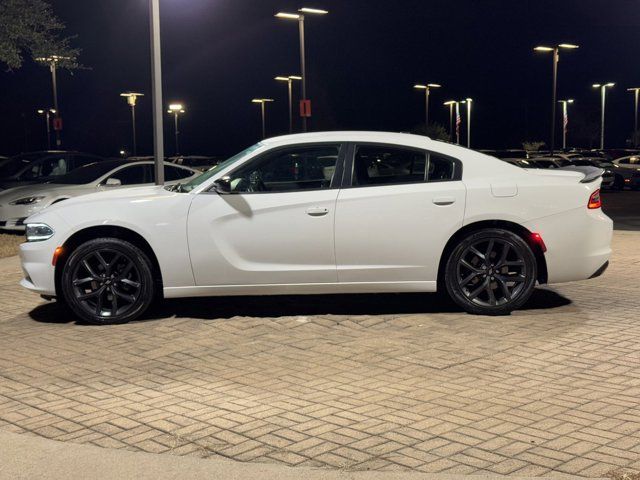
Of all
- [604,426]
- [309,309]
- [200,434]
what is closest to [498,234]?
[309,309]

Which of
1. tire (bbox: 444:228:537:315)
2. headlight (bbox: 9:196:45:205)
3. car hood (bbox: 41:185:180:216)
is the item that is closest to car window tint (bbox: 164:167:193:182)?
headlight (bbox: 9:196:45:205)

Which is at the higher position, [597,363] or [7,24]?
[7,24]

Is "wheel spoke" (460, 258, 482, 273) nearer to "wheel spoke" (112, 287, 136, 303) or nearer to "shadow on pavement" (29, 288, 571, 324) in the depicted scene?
"shadow on pavement" (29, 288, 571, 324)

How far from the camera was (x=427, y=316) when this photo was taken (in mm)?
8336

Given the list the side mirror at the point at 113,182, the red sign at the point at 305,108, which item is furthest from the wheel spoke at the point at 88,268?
the red sign at the point at 305,108

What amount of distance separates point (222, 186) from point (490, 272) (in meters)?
2.50

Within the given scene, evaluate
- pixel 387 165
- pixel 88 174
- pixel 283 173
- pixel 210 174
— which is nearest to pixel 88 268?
pixel 210 174

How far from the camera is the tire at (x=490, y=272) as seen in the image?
8266 mm

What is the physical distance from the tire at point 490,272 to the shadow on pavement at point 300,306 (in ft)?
0.99

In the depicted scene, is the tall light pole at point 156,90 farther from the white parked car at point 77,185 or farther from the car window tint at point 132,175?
the car window tint at point 132,175

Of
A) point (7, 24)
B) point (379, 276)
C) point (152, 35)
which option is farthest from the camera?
point (7, 24)

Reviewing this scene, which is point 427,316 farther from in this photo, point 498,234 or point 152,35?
point 152,35

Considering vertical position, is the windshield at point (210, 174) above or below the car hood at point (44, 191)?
above

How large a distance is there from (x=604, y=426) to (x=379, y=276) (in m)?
3.33
